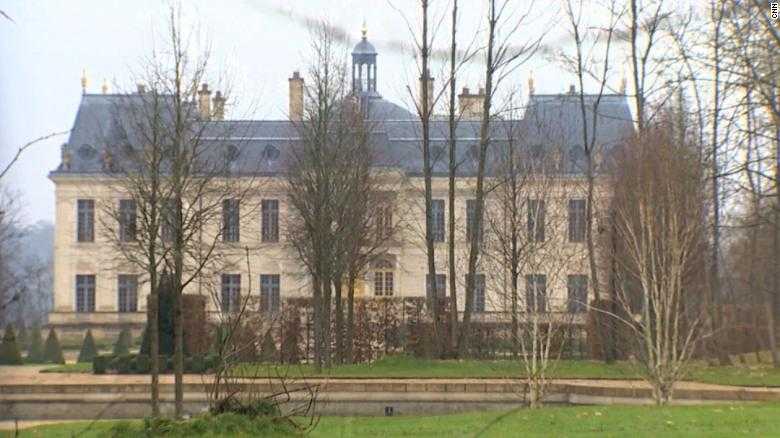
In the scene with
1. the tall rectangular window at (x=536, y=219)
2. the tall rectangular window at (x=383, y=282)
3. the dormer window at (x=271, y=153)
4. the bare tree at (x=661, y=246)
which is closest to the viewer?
the bare tree at (x=661, y=246)

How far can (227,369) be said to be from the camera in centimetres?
1038

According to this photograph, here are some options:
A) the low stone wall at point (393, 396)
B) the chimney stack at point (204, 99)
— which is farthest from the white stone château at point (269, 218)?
the low stone wall at point (393, 396)

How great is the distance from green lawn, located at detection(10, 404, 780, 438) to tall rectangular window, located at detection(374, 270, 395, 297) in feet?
111

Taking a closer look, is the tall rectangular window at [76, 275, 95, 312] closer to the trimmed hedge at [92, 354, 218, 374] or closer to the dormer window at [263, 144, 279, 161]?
the dormer window at [263, 144, 279, 161]

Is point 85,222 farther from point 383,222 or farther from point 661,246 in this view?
point 661,246

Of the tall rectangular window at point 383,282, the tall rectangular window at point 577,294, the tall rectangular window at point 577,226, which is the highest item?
the tall rectangular window at point 577,226

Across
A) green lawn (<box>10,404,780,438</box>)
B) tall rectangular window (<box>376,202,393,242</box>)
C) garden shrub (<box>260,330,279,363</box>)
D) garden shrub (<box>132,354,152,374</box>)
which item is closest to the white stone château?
tall rectangular window (<box>376,202,393,242</box>)

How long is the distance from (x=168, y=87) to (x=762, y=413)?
9.89 meters

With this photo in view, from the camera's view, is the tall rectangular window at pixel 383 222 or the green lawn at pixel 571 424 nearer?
the green lawn at pixel 571 424

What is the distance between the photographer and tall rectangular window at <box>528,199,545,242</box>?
1768cm

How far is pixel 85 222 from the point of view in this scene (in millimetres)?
49062

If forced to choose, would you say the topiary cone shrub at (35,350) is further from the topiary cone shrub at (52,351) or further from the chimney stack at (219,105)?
the chimney stack at (219,105)

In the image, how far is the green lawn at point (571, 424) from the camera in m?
11.8

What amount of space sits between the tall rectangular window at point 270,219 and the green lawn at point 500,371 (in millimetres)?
19155
